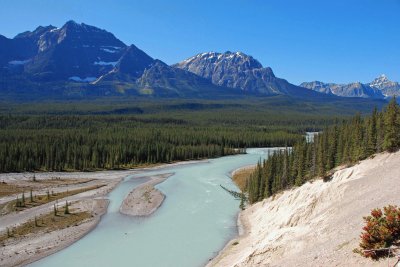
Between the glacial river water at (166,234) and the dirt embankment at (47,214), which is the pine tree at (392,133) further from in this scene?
the dirt embankment at (47,214)

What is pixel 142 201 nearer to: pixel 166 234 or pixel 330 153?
pixel 166 234

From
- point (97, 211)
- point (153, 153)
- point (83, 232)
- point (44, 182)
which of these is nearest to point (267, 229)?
point (83, 232)

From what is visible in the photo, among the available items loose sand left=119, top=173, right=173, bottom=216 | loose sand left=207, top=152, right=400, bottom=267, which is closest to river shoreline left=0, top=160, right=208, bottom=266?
loose sand left=119, top=173, right=173, bottom=216

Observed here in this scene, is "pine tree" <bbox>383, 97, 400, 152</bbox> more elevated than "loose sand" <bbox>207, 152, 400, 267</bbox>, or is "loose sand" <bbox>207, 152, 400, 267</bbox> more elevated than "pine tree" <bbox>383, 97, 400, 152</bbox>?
"pine tree" <bbox>383, 97, 400, 152</bbox>

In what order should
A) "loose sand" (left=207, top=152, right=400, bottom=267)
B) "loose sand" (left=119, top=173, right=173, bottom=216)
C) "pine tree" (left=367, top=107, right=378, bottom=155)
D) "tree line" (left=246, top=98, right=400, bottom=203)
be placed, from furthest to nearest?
1. "loose sand" (left=119, top=173, right=173, bottom=216)
2. "pine tree" (left=367, top=107, right=378, bottom=155)
3. "tree line" (left=246, top=98, right=400, bottom=203)
4. "loose sand" (left=207, top=152, right=400, bottom=267)

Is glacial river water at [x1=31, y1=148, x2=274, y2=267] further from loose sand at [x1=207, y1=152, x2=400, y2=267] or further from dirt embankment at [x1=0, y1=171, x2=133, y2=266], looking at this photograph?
loose sand at [x1=207, y1=152, x2=400, y2=267]

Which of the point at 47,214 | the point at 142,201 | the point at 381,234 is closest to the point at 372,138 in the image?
the point at 381,234
